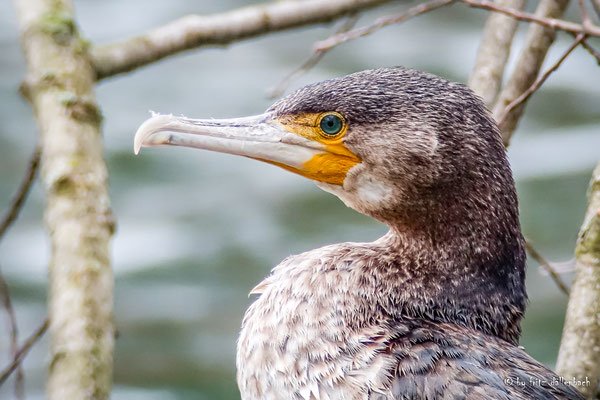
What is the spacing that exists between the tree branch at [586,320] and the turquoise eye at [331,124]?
0.81 m

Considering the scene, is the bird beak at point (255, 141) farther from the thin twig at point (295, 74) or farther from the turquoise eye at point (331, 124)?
the thin twig at point (295, 74)

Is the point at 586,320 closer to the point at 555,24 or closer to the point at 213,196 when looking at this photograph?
the point at 555,24

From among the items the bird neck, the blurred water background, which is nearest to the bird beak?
the bird neck

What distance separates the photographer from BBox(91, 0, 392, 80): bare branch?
306 cm

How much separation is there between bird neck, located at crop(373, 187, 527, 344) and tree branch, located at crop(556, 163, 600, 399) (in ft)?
0.73

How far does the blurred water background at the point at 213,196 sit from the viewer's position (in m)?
6.18

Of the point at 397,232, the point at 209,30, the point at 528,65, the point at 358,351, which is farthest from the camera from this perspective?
the point at 209,30

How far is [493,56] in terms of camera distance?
2986mm

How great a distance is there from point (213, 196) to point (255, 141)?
16.1ft

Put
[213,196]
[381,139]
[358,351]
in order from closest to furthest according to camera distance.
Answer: [358,351] < [381,139] < [213,196]

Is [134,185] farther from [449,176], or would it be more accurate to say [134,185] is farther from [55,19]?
[449,176]

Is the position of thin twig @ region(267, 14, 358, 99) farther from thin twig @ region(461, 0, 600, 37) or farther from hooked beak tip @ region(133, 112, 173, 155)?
hooked beak tip @ region(133, 112, 173, 155)

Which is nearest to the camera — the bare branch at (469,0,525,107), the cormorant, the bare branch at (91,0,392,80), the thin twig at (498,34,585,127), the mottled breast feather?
the mottled breast feather

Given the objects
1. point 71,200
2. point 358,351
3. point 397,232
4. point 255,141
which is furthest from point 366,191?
point 71,200
